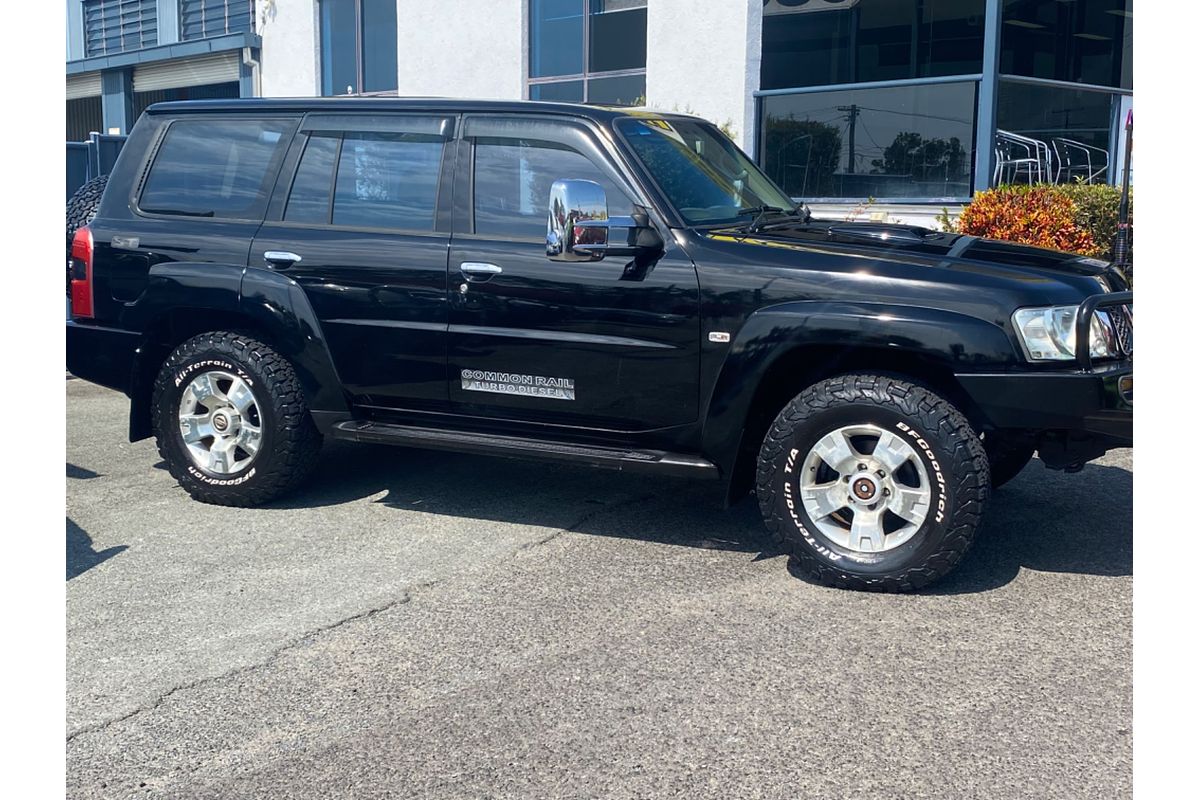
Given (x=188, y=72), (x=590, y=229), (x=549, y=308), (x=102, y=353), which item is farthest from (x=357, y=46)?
(x=590, y=229)

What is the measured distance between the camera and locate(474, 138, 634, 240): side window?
17.6ft

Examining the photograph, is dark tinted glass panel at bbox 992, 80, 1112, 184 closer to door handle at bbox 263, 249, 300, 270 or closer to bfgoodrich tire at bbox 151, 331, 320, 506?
door handle at bbox 263, 249, 300, 270

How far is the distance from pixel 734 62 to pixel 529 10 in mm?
3442

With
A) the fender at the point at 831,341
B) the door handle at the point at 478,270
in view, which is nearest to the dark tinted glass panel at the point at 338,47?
the door handle at the point at 478,270

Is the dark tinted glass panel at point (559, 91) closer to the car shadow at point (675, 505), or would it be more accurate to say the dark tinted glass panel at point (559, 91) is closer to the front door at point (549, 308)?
the car shadow at point (675, 505)

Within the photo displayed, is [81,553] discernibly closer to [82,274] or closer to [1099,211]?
[82,274]

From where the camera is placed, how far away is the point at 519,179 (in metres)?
5.46

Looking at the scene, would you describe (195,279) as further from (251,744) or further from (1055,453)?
(1055,453)

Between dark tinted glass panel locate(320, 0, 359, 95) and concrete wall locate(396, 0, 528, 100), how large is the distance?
1.37 metres

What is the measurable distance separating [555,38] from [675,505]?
1136 cm

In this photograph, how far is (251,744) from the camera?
3.50 metres

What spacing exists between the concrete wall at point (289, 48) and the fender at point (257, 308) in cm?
1367

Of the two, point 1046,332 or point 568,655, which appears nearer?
point 568,655

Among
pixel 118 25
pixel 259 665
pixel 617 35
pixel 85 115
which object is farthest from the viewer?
pixel 85 115
